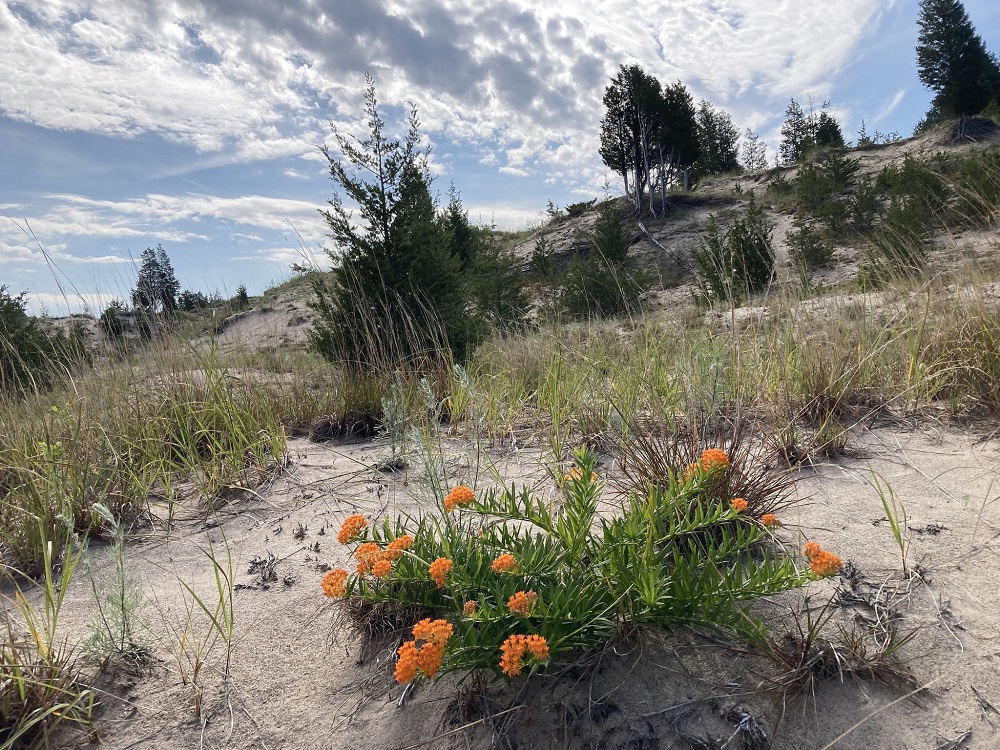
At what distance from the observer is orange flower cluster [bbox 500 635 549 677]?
3.96ft

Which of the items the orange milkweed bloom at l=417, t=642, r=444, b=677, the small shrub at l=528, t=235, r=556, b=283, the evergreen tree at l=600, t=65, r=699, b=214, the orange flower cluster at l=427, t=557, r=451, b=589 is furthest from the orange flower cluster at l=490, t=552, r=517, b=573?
the evergreen tree at l=600, t=65, r=699, b=214

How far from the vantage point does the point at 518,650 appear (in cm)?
122

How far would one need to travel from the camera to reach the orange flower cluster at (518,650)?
121 cm

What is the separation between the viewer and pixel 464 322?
598 centimetres

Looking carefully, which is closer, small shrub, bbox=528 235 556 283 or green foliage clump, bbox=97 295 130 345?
green foliage clump, bbox=97 295 130 345

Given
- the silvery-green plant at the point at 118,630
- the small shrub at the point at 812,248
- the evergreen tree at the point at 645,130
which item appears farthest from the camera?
the evergreen tree at the point at 645,130

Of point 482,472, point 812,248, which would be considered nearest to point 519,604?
point 482,472

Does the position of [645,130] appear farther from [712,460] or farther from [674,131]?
[712,460]

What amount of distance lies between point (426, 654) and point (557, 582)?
0.41 m

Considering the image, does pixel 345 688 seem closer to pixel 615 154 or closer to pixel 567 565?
pixel 567 565

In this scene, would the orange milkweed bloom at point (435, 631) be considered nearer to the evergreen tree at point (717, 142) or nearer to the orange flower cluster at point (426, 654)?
the orange flower cluster at point (426, 654)

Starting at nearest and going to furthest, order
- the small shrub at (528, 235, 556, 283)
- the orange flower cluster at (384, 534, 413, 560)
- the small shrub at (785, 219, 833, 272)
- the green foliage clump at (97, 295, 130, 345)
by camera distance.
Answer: the orange flower cluster at (384, 534, 413, 560) < the green foliage clump at (97, 295, 130, 345) < the small shrub at (785, 219, 833, 272) < the small shrub at (528, 235, 556, 283)

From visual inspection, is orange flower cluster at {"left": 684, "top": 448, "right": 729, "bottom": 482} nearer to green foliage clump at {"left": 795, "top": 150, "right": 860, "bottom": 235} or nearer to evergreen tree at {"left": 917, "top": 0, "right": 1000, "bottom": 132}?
green foliage clump at {"left": 795, "top": 150, "right": 860, "bottom": 235}

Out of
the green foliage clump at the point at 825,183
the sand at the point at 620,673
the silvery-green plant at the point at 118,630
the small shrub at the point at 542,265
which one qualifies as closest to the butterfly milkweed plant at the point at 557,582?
the sand at the point at 620,673
